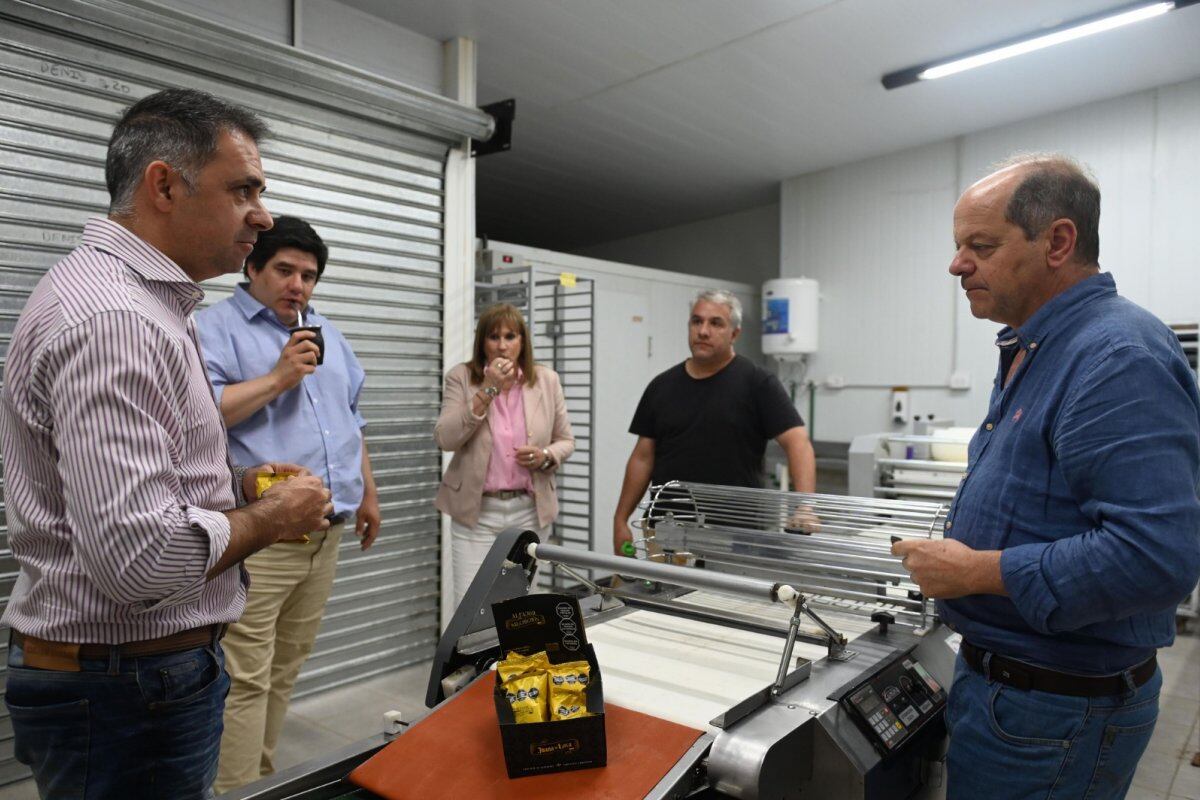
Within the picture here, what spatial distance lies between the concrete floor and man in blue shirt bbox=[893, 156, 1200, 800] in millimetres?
1906

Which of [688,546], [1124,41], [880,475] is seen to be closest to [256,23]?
[688,546]

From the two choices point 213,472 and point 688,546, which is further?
point 688,546

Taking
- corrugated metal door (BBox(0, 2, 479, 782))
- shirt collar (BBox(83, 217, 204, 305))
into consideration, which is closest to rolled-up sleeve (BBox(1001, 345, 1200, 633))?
shirt collar (BBox(83, 217, 204, 305))

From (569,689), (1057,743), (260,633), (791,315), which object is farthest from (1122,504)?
(791,315)

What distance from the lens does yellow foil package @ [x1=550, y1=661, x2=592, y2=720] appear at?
1.17m

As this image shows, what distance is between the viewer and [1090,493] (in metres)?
1.13

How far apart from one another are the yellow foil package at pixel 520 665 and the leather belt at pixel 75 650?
0.54m

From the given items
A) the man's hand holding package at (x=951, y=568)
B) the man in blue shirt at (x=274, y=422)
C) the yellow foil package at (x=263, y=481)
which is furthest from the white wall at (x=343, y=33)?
the man's hand holding package at (x=951, y=568)

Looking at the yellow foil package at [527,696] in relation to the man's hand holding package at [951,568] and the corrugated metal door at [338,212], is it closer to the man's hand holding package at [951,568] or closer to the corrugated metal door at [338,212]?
the man's hand holding package at [951,568]

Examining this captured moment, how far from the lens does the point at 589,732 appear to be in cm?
114

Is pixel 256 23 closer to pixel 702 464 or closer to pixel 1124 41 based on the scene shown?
pixel 702 464

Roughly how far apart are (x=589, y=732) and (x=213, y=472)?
76cm

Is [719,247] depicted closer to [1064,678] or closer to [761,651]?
[761,651]

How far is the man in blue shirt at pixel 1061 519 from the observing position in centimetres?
108
